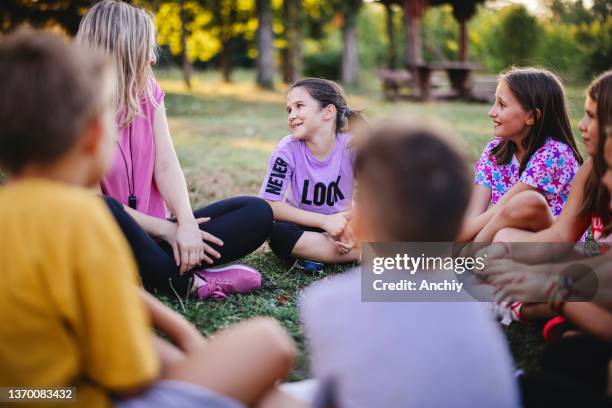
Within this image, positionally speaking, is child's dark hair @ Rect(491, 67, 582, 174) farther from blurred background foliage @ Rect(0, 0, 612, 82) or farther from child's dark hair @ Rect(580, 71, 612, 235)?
blurred background foliage @ Rect(0, 0, 612, 82)

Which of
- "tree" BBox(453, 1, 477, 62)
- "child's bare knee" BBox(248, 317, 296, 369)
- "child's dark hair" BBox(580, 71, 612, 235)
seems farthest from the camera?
"tree" BBox(453, 1, 477, 62)

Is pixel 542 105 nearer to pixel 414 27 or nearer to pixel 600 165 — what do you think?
pixel 600 165

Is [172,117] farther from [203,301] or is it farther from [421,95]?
[203,301]

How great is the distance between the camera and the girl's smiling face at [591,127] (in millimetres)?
2289

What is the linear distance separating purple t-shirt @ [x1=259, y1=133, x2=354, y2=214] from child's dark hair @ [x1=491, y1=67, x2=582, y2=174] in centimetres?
101

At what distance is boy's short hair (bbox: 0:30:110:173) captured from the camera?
1.23 m

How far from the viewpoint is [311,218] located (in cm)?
335

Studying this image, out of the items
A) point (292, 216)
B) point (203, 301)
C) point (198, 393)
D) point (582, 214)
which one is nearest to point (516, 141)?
point (582, 214)

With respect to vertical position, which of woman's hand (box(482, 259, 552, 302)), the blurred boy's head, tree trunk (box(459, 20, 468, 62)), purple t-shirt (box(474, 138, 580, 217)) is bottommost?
woman's hand (box(482, 259, 552, 302))

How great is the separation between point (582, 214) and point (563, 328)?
0.58 metres

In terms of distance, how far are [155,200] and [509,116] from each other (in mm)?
1960

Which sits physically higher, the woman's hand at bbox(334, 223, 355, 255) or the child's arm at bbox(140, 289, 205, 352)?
the child's arm at bbox(140, 289, 205, 352)

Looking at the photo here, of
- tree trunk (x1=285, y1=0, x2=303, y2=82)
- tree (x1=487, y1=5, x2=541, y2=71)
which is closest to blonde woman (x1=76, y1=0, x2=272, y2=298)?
tree (x1=487, y1=5, x2=541, y2=71)

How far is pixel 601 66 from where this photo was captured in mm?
13141
